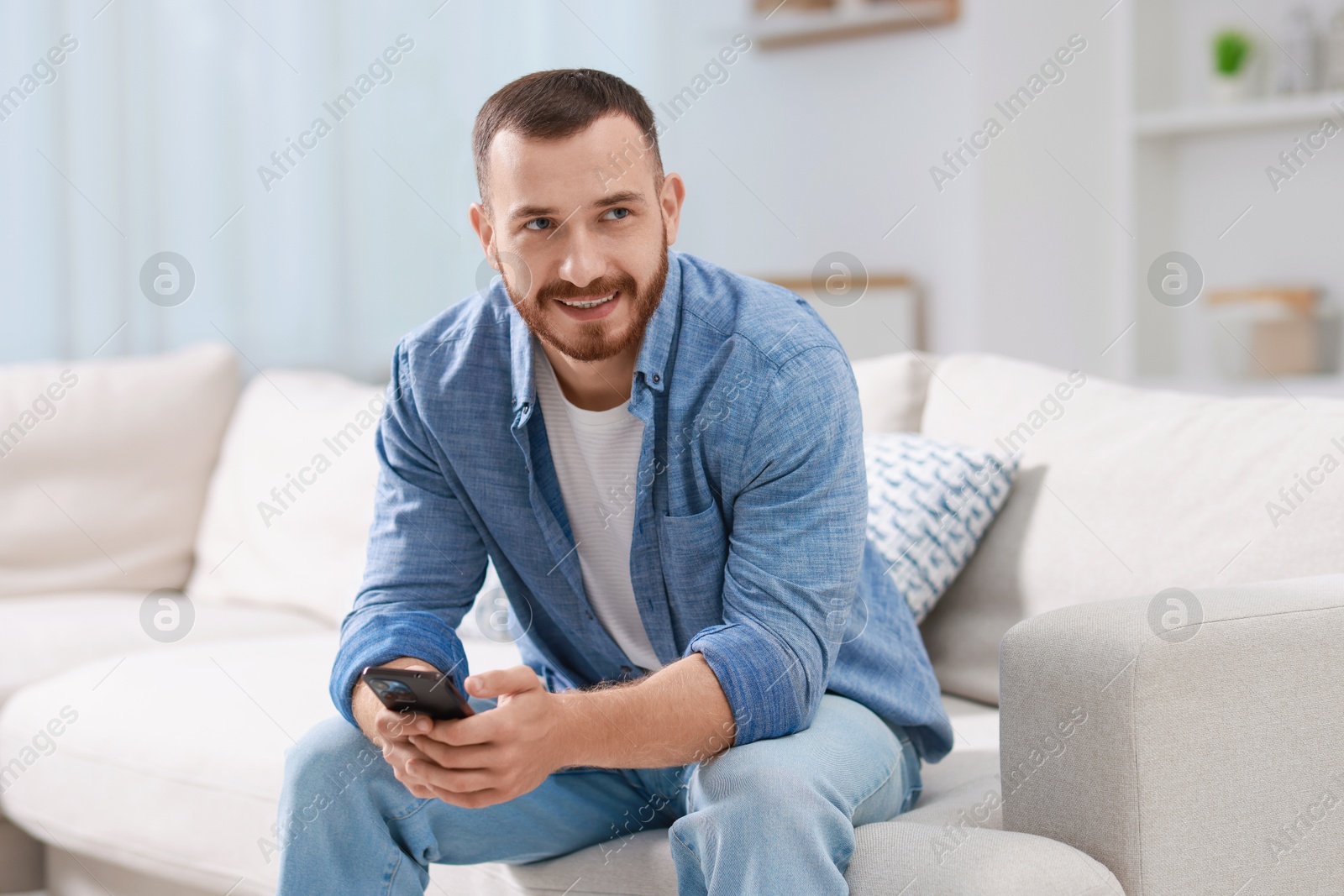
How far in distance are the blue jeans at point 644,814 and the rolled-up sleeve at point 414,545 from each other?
0.12m

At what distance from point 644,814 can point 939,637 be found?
510 mm

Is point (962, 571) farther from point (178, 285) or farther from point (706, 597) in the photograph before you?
point (178, 285)

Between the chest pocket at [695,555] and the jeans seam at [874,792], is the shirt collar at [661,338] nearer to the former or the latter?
the chest pocket at [695,555]

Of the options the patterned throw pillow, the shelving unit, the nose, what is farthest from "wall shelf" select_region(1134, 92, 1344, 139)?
the nose

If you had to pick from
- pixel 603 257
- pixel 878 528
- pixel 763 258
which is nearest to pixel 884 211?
pixel 763 258

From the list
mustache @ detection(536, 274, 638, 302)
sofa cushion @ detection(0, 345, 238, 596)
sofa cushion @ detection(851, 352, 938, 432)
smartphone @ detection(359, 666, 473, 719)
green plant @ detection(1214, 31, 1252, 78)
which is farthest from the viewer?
green plant @ detection(1214, 31, 1252, 78)

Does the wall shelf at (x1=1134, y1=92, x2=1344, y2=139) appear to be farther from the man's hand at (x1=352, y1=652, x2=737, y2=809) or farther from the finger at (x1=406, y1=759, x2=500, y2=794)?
the finger at (x1=406, y1=759, x2=500, y2=794)

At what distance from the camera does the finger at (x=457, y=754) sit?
1.01m

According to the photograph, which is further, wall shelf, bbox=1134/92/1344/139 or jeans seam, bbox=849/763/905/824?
wall shelf, bbox=1134/92/1344/139

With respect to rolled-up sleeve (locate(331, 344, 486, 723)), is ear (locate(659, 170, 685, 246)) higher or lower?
higher

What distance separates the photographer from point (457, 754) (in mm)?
1015

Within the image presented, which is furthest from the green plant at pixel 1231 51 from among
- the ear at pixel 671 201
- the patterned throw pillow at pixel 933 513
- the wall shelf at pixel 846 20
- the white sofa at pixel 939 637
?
the ear at pixel 671 201

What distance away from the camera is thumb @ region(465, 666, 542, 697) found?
101cm

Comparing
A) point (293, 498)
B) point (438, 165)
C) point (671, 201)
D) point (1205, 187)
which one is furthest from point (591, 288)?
point (1205, 187)
